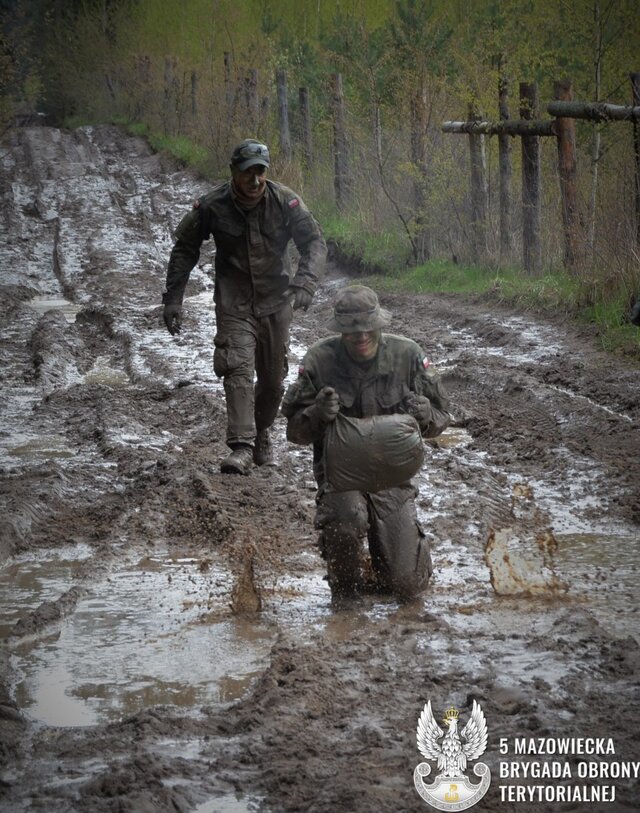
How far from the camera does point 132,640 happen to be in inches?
206

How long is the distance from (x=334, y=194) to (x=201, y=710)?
595 inches

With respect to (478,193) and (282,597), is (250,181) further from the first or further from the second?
(478,193)

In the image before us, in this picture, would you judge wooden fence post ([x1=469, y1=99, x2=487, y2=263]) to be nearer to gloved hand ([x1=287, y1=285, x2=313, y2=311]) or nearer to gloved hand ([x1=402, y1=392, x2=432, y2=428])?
gloved hand ([x1=287, y1=285, x2=313, y2=311])

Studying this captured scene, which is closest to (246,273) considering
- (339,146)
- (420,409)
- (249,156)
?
(249,156)

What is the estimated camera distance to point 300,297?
7.10 meters

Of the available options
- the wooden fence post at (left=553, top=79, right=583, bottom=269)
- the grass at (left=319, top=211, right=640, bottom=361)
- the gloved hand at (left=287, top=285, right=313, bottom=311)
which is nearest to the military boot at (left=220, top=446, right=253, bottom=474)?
the gloved hand at (left=287, top=285, right=313, bottom=311)

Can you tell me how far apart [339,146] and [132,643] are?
536 inches

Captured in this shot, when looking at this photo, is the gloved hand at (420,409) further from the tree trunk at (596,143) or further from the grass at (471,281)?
the tree trunk at (596,143)

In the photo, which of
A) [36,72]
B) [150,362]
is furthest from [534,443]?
[36,72]

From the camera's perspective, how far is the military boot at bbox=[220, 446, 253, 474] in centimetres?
732

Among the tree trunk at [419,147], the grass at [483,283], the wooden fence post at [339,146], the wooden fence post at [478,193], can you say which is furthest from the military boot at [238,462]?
the wooden fence post at [339,146]

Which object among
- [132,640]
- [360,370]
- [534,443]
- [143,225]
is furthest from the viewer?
[143,225]

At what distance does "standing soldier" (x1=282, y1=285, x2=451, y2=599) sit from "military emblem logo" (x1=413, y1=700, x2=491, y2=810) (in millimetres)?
1452

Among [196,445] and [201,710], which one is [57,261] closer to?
[196,445]
